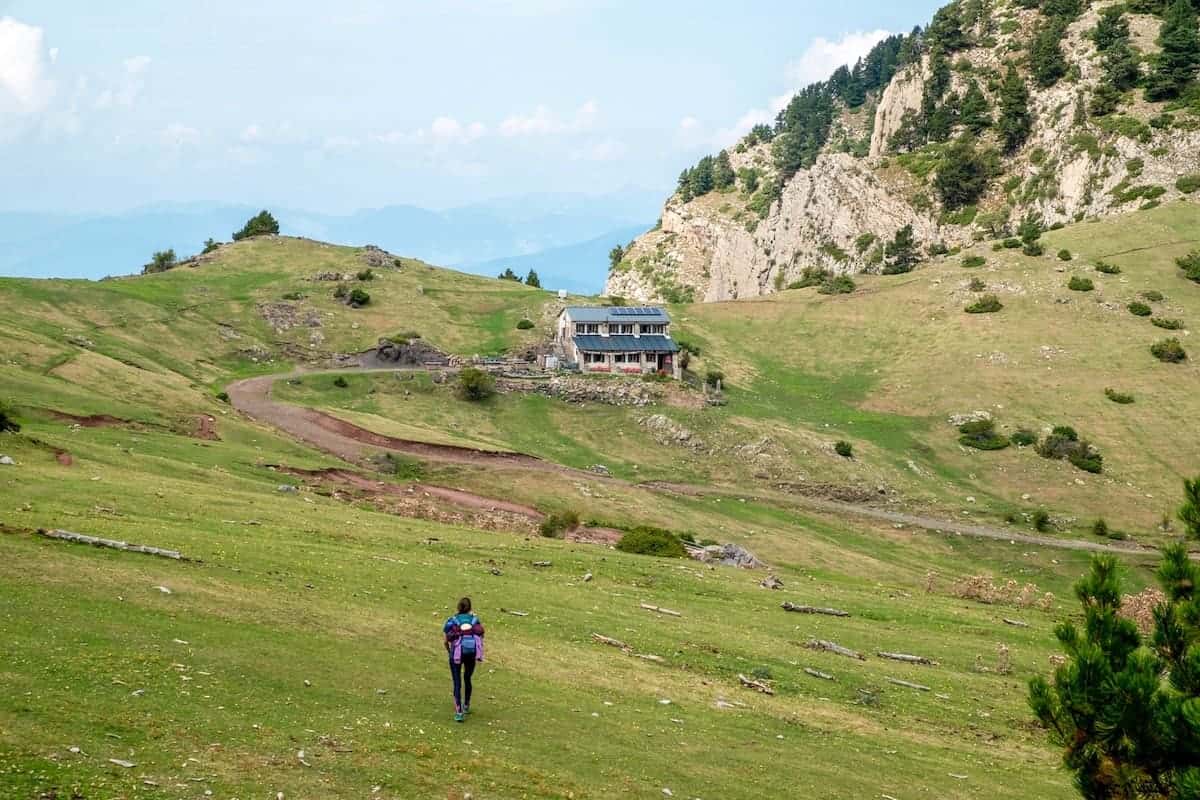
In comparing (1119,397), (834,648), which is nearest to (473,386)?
(1119,397)

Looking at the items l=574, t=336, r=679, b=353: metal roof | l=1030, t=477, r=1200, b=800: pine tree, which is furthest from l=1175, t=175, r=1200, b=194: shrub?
l=1030, t=477, r=1200, b=800: pine tree

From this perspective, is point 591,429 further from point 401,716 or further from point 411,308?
point 401,716

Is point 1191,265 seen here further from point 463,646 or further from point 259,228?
point 259,228

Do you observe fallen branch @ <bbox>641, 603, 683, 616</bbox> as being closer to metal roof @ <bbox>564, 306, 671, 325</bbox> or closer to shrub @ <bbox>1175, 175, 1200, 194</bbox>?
metal roof @ <bbox>564, 306, 671, 325</bbox>

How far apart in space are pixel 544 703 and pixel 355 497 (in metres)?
38.9

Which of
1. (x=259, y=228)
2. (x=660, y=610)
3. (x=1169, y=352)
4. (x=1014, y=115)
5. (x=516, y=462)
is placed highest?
(x=1014, y=115)

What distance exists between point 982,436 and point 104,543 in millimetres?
92784

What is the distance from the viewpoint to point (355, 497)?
203ft

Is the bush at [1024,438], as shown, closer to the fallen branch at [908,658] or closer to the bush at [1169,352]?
the bush at [1169,352]

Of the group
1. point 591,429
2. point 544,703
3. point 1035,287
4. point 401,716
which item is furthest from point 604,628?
point 1035,287

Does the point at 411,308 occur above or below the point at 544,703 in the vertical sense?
above

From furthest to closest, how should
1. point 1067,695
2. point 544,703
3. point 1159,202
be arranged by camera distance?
1. point 1159,202
2. point 544,703
3. point 1067,695

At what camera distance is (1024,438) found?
10481 centimetres

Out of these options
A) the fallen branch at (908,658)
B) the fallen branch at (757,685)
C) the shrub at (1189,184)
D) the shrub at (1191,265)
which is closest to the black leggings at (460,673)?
the fallen branch at (757,685)
